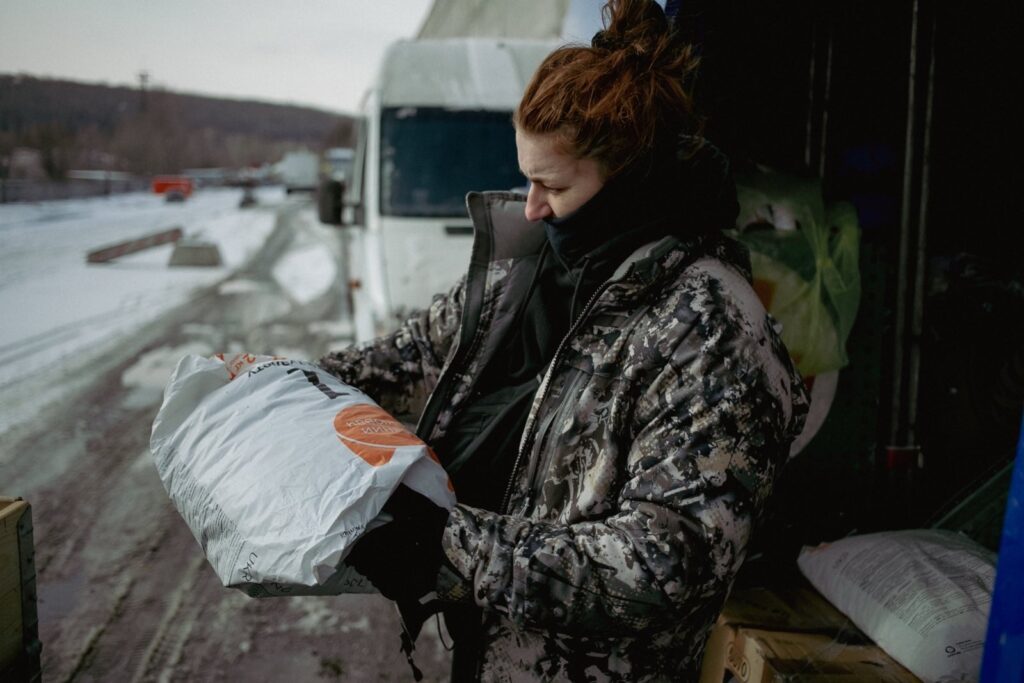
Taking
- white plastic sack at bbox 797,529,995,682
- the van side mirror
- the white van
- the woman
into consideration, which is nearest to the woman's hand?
the woman

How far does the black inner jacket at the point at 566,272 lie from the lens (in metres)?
1.33

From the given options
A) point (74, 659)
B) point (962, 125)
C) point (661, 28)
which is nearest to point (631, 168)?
point (661, 28)

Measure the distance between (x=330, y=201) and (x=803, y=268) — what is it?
4379 mm

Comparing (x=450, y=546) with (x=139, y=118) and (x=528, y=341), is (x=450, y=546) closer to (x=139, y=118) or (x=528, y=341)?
(x=528, y=341)

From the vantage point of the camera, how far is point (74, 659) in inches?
108

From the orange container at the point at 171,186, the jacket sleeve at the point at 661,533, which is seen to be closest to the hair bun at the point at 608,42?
the jacket sleeve at the point at 661,533

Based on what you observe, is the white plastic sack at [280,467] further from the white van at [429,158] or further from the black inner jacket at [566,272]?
the white van at [429,158]

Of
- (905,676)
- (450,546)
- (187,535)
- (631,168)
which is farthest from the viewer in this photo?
(187,535)

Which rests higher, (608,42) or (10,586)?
(608,42)

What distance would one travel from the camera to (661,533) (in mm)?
1121

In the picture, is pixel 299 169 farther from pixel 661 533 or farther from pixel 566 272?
pixel 661 533

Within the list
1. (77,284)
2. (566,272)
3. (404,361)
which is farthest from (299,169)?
(566,272)

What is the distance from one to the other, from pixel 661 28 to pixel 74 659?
2810 mm

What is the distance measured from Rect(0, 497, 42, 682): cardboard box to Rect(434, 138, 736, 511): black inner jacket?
864mm
